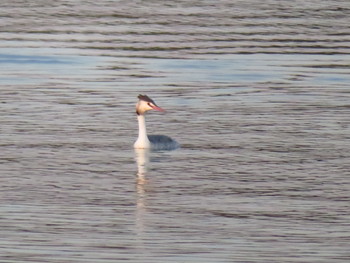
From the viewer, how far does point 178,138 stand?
66.2 feet

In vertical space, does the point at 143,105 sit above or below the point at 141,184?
above

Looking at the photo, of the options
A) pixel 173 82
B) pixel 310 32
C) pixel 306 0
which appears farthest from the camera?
pixel 306 0

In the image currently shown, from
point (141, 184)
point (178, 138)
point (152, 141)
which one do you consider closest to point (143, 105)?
point (178, 138)

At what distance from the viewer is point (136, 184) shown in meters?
16.7

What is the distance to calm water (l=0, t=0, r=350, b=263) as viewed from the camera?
13.5 metres

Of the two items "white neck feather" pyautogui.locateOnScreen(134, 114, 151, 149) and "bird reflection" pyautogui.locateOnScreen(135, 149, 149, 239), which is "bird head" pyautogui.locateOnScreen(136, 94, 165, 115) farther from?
"bird reflection" pyautogui.locateOnScreen(135, 149, 149, 239)

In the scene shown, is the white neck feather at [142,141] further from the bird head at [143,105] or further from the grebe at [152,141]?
the bird head at [143,105]

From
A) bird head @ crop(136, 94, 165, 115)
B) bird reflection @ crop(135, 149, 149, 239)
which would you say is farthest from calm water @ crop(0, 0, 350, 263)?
bird head @ crop(136, 94, 165, 115)

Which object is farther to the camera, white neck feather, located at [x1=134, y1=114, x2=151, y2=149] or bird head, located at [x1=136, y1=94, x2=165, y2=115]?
bird head, located at [x1=136, y1=94, x2=165, y2=115]

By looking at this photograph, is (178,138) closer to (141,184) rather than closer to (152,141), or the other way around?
(152,141)

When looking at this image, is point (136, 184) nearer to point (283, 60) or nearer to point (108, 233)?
point (108, 233)

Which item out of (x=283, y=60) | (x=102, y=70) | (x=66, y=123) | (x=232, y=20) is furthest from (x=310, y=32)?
(x=66, y=123)

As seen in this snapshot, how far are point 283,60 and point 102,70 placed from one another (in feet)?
13.1

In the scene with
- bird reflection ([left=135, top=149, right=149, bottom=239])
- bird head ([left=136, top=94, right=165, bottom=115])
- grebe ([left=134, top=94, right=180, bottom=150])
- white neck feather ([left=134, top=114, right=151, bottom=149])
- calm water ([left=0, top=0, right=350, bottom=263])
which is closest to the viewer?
calm water ([left=0, top=0, right=350, bottom=263])
